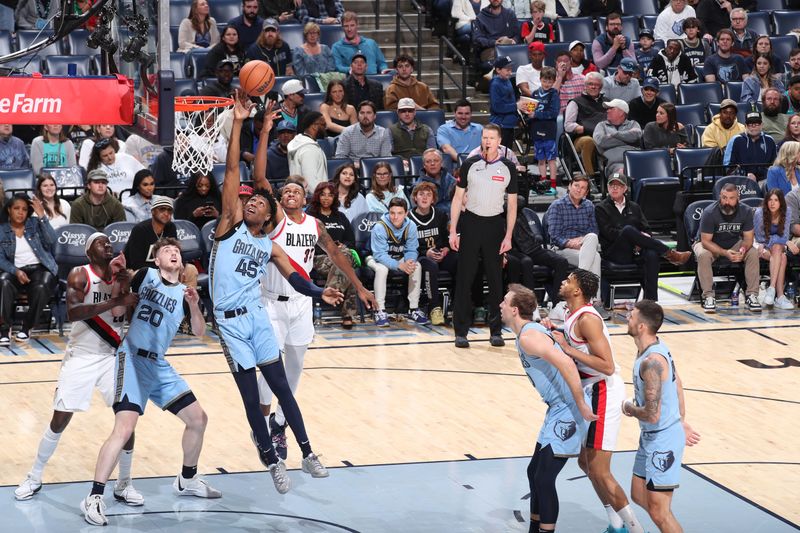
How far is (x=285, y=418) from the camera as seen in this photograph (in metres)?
9.00

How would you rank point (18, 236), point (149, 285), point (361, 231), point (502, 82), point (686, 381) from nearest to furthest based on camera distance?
point (149, 285), point (686, 381), point (18, 236), point (361, 231), point (502, 82)

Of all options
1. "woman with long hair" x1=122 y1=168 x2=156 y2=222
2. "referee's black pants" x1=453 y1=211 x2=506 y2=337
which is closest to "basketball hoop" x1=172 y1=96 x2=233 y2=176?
"woman with long hair" x1=122 y1=168 x2=156 y2=222

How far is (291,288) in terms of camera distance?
951cm

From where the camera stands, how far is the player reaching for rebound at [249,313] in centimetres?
854

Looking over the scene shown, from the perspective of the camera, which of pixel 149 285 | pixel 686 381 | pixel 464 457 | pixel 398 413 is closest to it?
pixel 149 285

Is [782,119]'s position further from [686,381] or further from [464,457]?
[464,457]

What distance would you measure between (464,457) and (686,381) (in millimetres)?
2999

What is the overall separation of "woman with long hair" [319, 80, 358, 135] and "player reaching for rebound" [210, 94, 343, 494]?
24.4 ft

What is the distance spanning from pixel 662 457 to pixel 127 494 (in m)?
3.38

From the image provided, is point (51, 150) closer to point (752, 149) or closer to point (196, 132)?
point (196, 132)

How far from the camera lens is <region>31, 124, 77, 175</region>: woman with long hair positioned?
1480 centimetres

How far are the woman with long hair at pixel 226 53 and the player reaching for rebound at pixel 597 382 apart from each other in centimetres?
919

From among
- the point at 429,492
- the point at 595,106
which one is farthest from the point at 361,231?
the point at 429,492

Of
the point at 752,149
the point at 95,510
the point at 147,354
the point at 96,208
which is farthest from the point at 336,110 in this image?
the point at 95,510
